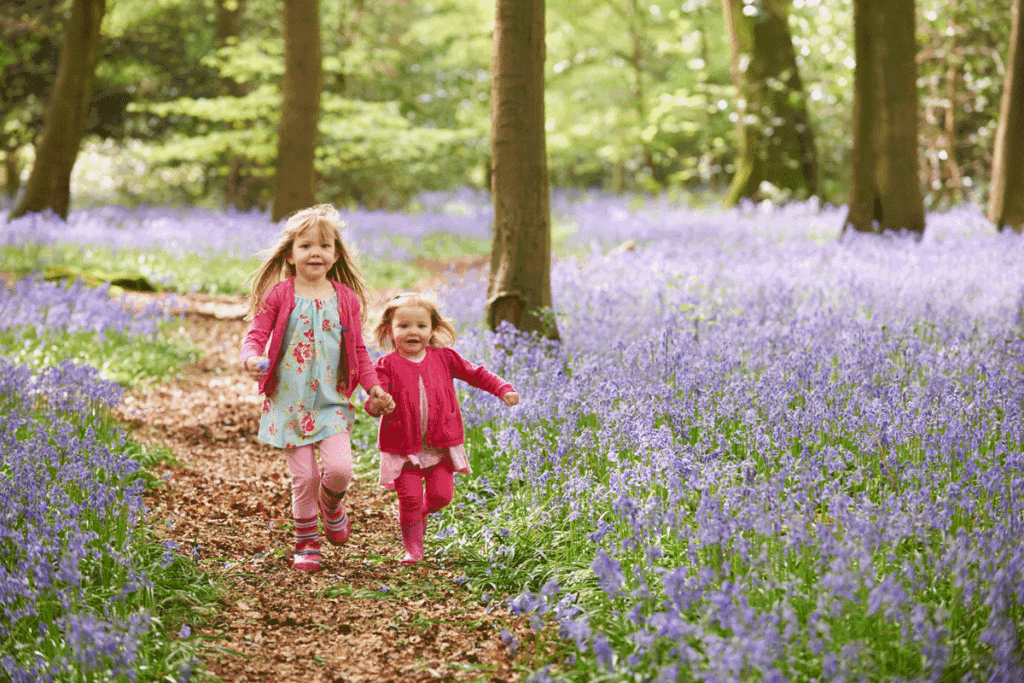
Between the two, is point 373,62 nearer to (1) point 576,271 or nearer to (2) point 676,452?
(1) point 576,271

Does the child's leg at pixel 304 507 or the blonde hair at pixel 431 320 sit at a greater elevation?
the blonde hair at pixel 431 320

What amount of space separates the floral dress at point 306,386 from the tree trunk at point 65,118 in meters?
11.5

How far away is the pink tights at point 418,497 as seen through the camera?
420 cm

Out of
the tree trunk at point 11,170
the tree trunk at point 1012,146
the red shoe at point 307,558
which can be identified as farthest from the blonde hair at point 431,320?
the tree trunk at point 11,170

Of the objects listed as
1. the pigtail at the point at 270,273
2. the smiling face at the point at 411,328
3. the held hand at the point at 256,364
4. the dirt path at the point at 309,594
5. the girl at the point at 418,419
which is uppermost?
the pigtail at the point at 270,273

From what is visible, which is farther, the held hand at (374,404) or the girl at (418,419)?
the girl at (418,419)

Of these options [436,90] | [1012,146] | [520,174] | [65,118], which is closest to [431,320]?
[520,174]

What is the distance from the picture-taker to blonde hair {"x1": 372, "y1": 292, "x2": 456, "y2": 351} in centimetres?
425

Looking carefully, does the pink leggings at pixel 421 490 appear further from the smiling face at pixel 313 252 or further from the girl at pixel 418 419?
the smiling face at pixel 313 252

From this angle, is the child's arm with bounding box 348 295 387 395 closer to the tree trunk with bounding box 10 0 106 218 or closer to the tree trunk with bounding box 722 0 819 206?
the tree trunk with bounding box 10 0 106 218

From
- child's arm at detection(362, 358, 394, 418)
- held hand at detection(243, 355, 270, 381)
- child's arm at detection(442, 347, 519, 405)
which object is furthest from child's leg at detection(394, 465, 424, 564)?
held hand at detection(243, 355, 270, 381)

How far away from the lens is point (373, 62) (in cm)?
2158

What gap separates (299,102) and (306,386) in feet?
33.6

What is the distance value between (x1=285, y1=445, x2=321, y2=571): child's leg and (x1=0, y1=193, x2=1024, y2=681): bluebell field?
0.62 m
